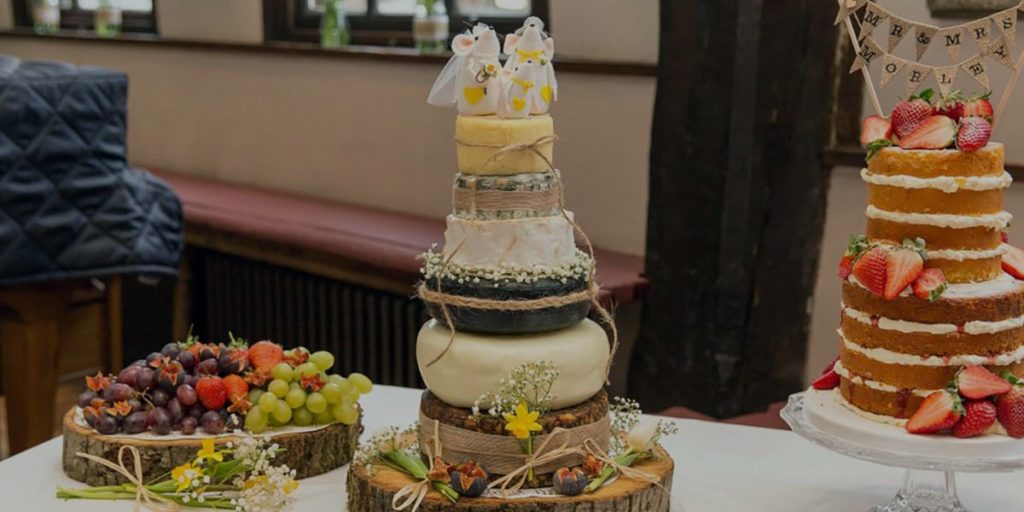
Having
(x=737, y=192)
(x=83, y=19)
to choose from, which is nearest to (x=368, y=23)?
(x=737, y=192)

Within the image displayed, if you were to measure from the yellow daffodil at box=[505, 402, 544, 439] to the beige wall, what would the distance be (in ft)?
6.03

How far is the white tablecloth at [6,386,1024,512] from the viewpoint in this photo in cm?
164

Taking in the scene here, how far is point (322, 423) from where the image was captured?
1752 mm

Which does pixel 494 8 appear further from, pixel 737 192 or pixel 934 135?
pixel 934 135

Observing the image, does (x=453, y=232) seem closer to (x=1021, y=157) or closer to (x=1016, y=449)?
(x=1016, y=449)

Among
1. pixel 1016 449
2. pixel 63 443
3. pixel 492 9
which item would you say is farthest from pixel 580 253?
pixel 492 9

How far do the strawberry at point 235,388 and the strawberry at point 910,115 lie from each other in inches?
37.4

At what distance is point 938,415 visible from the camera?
146 centimetres

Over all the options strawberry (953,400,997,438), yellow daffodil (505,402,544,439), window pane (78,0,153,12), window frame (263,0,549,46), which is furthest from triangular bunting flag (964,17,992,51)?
window pane (78,0,153,12)

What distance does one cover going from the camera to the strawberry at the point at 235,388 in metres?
1.72

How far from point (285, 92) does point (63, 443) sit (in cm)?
273

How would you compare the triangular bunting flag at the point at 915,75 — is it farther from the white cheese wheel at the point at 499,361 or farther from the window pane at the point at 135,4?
the window pane at the point at 135,4

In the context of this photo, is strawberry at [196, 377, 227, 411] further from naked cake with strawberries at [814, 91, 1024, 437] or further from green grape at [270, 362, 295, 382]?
naked cake with strawberries at [814, 91, 1024, 437]

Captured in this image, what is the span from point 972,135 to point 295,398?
96 centimetres
